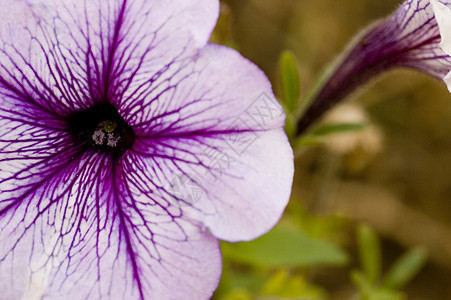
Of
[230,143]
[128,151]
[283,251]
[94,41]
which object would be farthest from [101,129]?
[283,251]

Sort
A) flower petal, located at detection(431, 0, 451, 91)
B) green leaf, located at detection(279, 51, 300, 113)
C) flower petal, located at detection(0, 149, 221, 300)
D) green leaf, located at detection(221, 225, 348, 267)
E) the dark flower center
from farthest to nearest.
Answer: green leaf, located at detection(221, 225, 348, 267) < green leaf, located at detection(279, 51, 300, 113) < the dark flower center < flower petal, located at detection(0, 149, 221, 300) < flower petal, located at detection(431, 0, 451, 91)

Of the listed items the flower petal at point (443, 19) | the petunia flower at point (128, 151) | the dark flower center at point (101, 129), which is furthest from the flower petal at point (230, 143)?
the flower petal at point (443, 19)

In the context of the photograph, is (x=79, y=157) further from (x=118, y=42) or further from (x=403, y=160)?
(x=403, y=160)

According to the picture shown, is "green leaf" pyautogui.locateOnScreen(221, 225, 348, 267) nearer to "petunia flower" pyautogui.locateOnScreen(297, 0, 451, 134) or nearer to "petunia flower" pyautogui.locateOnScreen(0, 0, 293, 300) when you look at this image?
"petunia flower" pyautogui.locateOnScreen(297, 0, 451, 134)

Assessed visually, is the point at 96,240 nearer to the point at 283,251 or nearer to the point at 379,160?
the point at 283,251

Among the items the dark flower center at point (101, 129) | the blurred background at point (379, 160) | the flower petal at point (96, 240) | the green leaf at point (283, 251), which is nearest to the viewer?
the flower petal at point (96, 240)

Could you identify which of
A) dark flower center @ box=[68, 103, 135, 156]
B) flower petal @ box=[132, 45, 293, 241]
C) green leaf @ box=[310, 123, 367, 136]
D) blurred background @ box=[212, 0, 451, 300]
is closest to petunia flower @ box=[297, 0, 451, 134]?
green leaf @ box=[310, 123, 367, 136]

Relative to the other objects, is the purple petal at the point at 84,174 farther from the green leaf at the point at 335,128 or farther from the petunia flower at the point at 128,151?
the green leaf at the point at 335,128

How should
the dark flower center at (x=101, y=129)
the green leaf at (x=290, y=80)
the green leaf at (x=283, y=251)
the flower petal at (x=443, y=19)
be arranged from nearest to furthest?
the flower petal at (x=443, y=19) → the dark flower center at (x=101, y=129) → the green leaf at (x=290, y=80) → the green leaf at (x=283, y=251)
